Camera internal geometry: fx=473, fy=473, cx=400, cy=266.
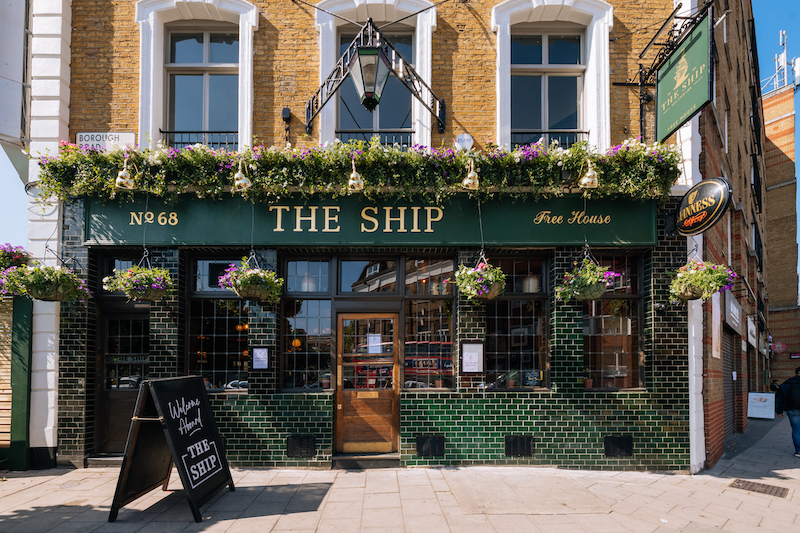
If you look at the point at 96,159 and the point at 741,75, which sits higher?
the point at 741,75

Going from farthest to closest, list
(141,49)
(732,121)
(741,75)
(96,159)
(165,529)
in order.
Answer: (741,75)
(732,121)
(141,49)
(96,159)
(165,529)

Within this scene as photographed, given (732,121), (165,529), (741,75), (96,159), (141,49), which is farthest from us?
(741,75)

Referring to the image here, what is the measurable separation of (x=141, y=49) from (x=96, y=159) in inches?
78.4

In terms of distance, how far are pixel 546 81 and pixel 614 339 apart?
14.7 ft

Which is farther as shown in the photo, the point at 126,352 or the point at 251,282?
the point at 126,352

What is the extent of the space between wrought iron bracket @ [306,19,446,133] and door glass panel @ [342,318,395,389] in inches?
129

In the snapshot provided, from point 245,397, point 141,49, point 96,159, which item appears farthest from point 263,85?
point 245,397

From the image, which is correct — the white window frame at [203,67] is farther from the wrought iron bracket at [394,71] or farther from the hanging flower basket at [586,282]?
the hanging flower basket at [586,282]

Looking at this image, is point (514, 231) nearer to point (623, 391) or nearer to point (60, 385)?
point (623, 391)

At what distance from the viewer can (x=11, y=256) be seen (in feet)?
23.2

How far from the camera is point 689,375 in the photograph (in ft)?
23.9

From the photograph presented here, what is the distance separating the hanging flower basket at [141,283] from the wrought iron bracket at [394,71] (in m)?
3.14

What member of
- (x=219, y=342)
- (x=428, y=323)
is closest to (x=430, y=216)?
(x=428, y=323)

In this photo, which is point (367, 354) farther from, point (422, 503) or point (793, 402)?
point (793, 402)
